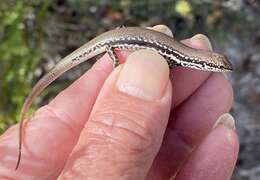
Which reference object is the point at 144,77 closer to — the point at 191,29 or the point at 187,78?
the point at 187,78

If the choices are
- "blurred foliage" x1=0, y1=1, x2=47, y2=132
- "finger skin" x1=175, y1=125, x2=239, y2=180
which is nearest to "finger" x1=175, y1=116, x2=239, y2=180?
"finger skin" x1=175, y1=125, x2=239, y2=180

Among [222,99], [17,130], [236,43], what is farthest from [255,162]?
[17,130]

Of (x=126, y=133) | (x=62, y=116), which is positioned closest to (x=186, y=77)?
(x=62, y=116)

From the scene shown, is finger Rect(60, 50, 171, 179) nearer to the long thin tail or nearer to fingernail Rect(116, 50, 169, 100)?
fingernail Rect(116, 50, 169, 100)

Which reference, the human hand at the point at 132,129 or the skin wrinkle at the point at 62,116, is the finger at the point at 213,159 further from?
the skin wrinkle at the point at 62,116

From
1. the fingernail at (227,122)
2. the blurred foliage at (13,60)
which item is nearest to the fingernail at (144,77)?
the fingernail at (227,122)

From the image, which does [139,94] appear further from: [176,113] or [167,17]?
[167,17]

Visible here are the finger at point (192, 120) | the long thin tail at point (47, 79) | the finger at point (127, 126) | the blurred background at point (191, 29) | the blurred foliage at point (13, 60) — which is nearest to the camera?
the finger at point (127, 126)

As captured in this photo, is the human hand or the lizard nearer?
the human hand

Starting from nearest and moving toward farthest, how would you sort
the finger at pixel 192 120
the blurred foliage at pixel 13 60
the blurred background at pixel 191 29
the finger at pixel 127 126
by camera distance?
the finger at pixel 127 126, the finger at pixel 192 120, the blurred foliage at pixel 13 60, the blurred background at pixel 191 29
